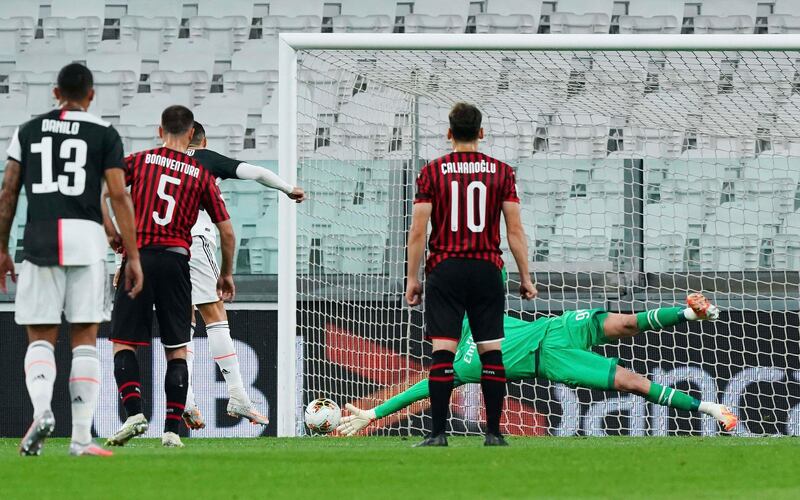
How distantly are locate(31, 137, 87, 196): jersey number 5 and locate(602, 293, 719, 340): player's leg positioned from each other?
3436mm

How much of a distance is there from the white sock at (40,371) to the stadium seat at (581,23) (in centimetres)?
999

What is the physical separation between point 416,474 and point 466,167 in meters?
2.03

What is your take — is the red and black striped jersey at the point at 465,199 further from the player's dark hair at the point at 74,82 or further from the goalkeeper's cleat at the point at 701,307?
the player's dark hair at the point at 74,82

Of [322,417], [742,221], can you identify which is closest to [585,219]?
[742,221]

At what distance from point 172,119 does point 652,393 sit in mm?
3170

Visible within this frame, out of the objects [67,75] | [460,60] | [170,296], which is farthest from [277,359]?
[67,75]

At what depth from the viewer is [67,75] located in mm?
4906

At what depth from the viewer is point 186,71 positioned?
13453 mm

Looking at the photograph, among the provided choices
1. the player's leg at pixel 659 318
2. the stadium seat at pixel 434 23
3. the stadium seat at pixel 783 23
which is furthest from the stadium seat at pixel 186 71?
the player's leg at pixel 659 318

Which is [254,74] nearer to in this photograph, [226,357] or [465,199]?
[226,357]

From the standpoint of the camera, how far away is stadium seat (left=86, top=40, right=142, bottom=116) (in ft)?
43.2

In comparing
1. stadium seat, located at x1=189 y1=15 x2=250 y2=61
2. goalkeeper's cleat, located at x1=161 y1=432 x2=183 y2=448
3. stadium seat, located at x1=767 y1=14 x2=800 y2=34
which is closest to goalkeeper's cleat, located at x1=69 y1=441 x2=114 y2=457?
goalkeeper's cleat, located at x1=161 y1=432 x2=183 y2=448

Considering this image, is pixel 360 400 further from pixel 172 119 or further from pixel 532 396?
pixel 172 119

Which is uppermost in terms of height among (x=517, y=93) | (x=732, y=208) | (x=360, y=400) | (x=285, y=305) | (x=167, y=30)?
(x=167, y=30)
